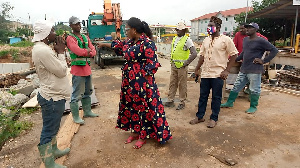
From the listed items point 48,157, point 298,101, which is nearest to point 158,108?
point 48,157

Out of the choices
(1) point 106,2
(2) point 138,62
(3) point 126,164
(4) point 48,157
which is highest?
(1) point 106,2

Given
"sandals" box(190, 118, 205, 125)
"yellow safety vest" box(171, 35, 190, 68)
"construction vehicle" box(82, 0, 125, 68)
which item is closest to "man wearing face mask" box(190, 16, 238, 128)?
"sandals" box(190, 118, 205, 125)

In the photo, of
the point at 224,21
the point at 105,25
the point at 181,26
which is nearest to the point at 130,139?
the point at 181,26

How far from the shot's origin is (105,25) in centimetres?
1157

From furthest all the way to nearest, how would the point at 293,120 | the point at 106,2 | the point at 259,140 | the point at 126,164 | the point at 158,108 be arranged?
the point at 106,2
the point at 293,120
the point at 259,140
the point at 158,108
the point at 126,164

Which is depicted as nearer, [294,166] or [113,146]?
[294,166]

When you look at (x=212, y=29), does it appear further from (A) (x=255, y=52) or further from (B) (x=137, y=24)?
(B) (x=137, y=24)

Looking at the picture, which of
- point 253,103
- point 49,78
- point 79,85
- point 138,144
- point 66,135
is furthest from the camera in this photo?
point 253,103

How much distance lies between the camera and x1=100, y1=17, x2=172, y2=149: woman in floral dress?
2.73 meters

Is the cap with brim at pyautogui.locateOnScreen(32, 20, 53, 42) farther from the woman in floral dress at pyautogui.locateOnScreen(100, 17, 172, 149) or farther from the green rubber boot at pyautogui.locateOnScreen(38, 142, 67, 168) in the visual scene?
the green rubber boot at pyautogui.locateOnScreen(38, 142, 67, 168)

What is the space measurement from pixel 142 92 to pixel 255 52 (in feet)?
8.67

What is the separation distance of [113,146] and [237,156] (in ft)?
5.69

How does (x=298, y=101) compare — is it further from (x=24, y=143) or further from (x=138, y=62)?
(x=24, y=143)

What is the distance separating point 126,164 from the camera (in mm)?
→ 2629
